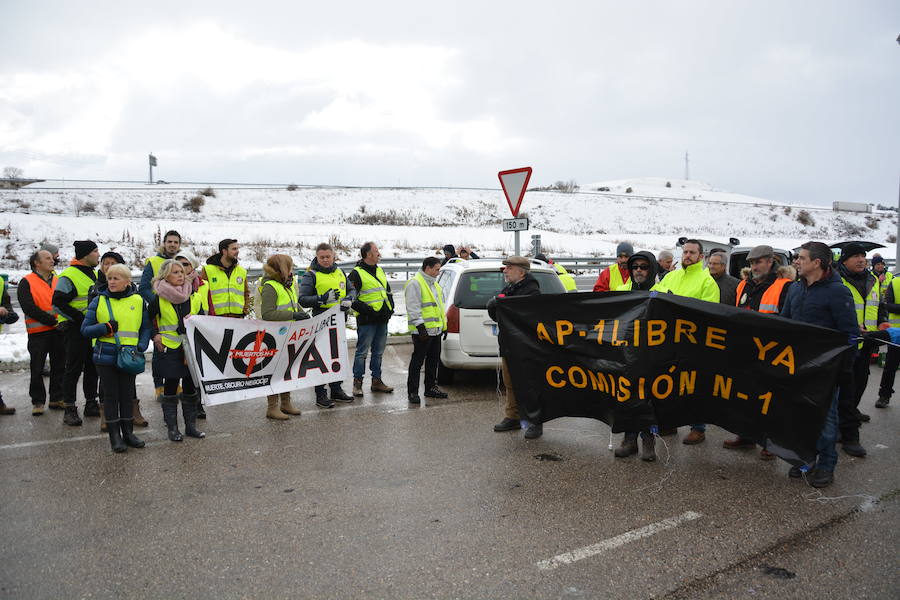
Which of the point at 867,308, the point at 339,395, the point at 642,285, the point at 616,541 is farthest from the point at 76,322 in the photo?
the point at 867,308

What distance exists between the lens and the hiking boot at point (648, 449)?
5.44 metres

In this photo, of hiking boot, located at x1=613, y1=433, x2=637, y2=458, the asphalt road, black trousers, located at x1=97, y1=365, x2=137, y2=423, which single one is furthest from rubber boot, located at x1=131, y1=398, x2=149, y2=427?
hiking boot, located at x1=613, y1=433, x2=637, y2=458

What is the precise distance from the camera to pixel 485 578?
3494 millimetres

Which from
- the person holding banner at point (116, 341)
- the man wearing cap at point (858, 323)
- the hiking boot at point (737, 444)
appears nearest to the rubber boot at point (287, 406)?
the person holding banner at point (116, 341)

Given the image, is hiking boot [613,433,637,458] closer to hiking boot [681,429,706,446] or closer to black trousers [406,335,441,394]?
hiking boot [681,429,706,446]

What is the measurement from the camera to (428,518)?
14.0 feet

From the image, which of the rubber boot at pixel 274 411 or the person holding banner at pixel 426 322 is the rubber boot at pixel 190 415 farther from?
the person holding banner at pixel 426 322

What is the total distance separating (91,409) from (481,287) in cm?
464

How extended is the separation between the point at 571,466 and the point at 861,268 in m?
4.04

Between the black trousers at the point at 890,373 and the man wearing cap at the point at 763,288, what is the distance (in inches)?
84.0

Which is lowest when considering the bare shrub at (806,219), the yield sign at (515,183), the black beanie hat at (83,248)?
the black beanie hat at (83,248)

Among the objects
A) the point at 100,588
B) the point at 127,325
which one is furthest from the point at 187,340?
the point at 100,588

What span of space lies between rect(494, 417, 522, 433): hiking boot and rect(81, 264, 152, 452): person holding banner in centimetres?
331

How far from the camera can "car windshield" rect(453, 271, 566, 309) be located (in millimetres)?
8094
